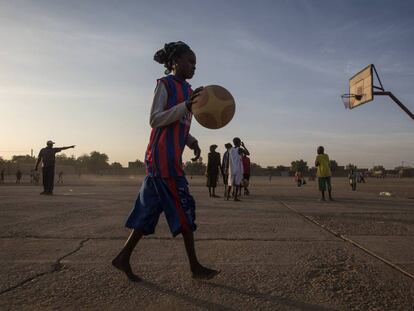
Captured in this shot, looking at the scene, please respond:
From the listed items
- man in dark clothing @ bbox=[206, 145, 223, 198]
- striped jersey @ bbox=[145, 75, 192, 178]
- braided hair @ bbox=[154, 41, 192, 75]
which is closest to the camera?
striped jersey @ bbox=[145, 75, 192, 178]

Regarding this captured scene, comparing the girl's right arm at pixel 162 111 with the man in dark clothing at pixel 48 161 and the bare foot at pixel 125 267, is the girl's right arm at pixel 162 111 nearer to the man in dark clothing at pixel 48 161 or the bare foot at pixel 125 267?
the bare foot at pixel 125 267

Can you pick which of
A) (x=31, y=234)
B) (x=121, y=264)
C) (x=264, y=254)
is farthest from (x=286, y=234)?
(x=31, y=234)

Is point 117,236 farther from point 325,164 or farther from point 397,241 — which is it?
point 325,164

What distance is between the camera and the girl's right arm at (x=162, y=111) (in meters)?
2.75

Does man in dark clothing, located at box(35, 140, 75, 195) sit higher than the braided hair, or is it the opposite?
the braided hair

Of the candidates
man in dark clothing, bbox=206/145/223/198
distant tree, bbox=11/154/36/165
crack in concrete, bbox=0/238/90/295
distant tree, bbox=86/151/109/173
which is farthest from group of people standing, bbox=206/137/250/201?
distant tree, bbox=11/154/36/165

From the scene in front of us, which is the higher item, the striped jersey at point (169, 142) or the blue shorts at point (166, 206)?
the striped jersey at point (169, 142)

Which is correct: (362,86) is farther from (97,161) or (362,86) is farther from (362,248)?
(97,161)

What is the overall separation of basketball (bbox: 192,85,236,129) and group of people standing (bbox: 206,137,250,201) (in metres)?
6.97

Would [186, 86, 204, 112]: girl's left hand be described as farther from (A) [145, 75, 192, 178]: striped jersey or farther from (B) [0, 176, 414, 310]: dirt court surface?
(B) [0, 176, 414, 310]: dirt court surface

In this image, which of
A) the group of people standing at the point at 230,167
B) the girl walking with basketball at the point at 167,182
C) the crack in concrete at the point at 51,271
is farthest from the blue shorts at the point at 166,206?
the group of people standing at the point at 230,167

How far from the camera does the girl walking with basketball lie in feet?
9.00

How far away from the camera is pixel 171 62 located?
3133 mm

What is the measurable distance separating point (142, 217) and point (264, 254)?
136 cm
